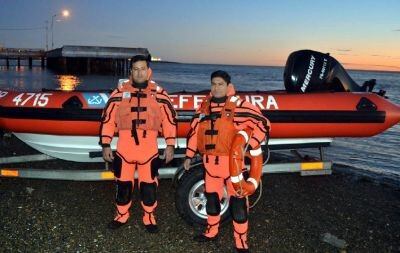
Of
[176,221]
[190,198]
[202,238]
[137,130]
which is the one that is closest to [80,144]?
[137,130]

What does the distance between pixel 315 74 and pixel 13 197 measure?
488 cm

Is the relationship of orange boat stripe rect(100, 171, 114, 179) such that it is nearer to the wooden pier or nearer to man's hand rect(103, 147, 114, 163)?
man's hand rect(103, 147, 114, 163)

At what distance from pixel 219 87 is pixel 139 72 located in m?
0.93

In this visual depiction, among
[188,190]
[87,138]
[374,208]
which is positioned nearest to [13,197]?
[87,138]

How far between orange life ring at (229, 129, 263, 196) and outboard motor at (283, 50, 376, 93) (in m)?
2.63

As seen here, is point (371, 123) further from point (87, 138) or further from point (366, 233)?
point (87, 138)

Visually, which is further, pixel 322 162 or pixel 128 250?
pixel 322 162

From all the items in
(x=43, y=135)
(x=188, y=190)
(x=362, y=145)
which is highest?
(x=43, y=135)

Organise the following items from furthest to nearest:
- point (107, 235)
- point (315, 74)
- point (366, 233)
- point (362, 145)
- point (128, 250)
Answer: point (362, 145) → point (315, 74) → point (366, 233) → point (107, 235) → point (128, 250)

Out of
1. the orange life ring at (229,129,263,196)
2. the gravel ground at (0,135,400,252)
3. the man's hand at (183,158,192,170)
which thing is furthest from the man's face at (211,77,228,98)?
the gravel ground at (0,135,400,252)

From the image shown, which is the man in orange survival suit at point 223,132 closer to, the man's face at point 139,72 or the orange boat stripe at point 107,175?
the man's face at point 139,72

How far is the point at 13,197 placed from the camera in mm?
5156

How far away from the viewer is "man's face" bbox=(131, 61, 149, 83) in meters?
4.03

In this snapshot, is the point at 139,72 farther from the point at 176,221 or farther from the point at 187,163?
the point at 176,221
